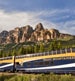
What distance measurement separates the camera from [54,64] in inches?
2087

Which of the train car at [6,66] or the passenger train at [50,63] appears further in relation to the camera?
the train car at [6,66]

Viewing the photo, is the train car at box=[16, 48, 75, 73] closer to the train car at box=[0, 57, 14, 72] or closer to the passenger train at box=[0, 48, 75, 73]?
the passenger train at box=[0, 48, 75, 73]

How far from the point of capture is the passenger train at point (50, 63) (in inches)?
1938

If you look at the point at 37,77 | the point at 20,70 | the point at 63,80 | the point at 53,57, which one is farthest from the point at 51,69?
the point at 20,70

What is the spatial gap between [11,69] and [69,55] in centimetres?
2512

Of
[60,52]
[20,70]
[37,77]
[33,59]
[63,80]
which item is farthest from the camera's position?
[20,70]

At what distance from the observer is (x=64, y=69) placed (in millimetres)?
49438

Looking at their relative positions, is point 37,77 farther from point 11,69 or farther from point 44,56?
point 11,69

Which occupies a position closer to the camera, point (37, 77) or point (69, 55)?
point (37, 77)

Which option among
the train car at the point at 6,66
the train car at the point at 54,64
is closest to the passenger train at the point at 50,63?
the train car at the point at 54,64

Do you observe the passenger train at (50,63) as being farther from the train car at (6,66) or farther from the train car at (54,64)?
the train car at (6,66)

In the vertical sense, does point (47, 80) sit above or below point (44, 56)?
below

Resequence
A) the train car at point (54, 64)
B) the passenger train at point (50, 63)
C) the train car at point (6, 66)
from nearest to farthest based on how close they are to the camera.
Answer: the train car at point (54, 64)
the passenger train at point (50, 63)
the train car at point (6, 66)

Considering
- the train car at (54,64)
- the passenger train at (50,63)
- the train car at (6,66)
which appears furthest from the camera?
the train car at (6,66)
